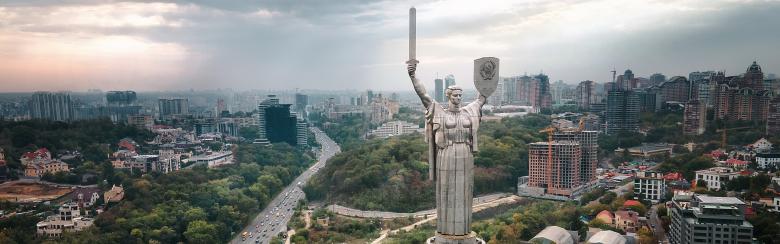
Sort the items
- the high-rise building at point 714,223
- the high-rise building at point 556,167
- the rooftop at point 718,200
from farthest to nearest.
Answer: the high-rise building at point 556,167 → the rooftop at point 718,200 → the high-rise building at point 714,223

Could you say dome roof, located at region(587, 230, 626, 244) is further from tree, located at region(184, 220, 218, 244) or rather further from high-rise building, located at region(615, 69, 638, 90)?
high-rise building, located at region(615, 69, 638, 90)

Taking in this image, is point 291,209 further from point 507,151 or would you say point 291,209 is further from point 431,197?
point 507,151

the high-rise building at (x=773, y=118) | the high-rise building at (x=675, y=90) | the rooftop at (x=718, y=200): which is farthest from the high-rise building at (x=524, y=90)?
the rooftop at (x=718, y=200)

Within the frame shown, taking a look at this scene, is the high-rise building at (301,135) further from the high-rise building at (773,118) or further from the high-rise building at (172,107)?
the high-rise building at (773,118)

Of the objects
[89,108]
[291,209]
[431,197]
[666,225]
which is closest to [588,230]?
[666,225]

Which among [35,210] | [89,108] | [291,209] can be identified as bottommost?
[291,209]

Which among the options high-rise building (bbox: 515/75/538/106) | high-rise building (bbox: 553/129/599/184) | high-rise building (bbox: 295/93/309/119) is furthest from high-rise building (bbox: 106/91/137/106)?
high-rise building (bbox: 515/75/538/106)
